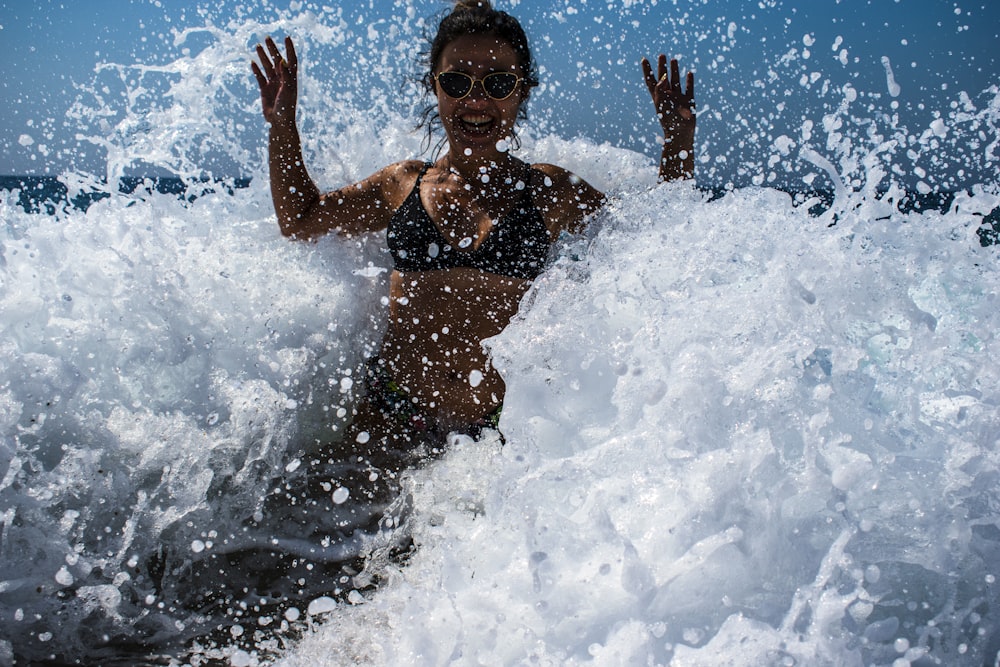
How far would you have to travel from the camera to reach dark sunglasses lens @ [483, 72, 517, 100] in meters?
3.04

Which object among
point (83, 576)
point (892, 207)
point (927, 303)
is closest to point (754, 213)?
point (892, 207)

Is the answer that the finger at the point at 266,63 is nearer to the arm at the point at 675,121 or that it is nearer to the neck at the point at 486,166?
the neck at the point at 486,166

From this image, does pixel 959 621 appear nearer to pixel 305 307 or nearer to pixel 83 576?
pixel 83 576

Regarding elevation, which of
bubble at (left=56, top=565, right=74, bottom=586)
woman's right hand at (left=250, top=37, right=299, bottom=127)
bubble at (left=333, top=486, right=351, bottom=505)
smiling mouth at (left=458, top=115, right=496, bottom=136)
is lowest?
bubble at (left=56, top=565, right=74, bottom=586)

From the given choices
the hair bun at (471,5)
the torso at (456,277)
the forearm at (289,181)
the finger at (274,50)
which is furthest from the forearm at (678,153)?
the finger at (274,50)

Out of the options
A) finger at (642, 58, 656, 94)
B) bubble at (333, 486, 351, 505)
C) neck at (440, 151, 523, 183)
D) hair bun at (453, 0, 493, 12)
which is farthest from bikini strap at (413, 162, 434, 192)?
bubble at (333, 486, 351, 505)

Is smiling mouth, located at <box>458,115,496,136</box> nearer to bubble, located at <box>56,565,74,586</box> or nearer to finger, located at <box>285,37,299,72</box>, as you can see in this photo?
finger, located at <box>285,37,299,72</box>

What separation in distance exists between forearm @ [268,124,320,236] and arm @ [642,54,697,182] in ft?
4.89

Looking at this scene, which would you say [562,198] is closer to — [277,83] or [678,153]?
[678,153]

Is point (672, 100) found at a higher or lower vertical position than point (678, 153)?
higher

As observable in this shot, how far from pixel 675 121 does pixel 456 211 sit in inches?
38.2

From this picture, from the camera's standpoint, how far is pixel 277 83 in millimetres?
3111

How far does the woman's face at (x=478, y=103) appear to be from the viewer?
310 centimetres

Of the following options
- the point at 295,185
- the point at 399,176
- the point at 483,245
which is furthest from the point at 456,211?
the point at 295,185
